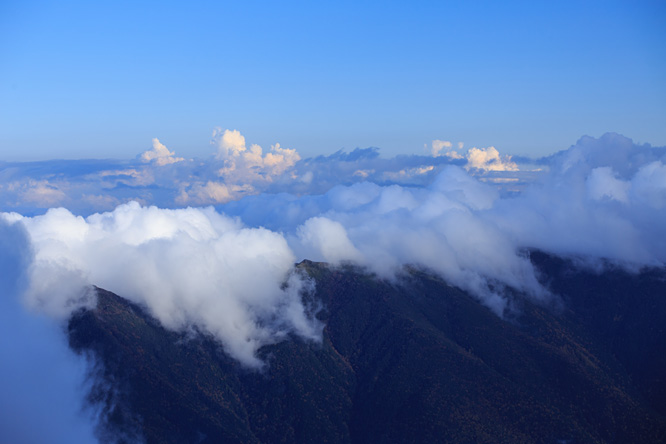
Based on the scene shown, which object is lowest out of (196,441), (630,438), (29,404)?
(630,438)

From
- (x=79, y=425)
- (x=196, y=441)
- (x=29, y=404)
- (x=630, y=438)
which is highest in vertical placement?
(x=29, y=404)

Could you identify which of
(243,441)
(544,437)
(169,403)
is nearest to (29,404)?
(169,403)

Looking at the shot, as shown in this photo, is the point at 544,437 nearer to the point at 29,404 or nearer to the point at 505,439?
the point at 505,439

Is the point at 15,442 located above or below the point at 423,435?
above

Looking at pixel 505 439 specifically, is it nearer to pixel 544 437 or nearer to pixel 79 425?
pixel 544 437

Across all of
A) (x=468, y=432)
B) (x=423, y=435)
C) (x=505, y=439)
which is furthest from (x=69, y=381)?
(x=505, y=439)

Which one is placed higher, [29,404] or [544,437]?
[29,404]

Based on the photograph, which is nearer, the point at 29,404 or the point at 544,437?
the point at 29,404

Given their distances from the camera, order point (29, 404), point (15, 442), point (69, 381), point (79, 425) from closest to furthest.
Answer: point (15, 442), point (29, 404), point (79, 425), point (69, 381)

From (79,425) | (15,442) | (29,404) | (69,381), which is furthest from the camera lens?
(69,381)
